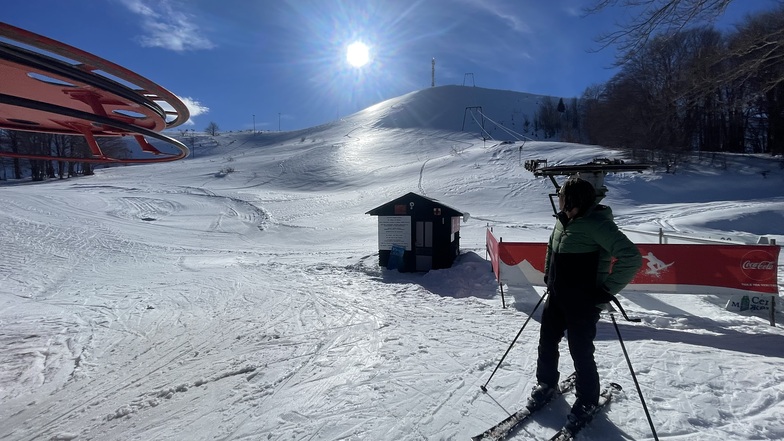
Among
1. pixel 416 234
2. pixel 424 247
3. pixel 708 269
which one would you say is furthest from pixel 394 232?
pixel 708 269

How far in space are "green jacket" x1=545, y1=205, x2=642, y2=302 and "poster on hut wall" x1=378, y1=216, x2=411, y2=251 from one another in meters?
9.01

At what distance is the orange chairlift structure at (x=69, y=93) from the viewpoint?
2.13 metres

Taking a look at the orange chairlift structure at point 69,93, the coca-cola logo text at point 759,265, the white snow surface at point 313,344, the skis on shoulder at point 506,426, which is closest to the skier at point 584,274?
the skis on shoulder at point 506,426

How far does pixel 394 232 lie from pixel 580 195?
31.1 feet

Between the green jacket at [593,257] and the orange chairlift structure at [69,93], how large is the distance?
11.2ft

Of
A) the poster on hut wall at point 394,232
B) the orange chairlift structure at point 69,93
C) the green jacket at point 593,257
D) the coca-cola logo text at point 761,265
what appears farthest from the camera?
the poster on hut wall at point 394,232

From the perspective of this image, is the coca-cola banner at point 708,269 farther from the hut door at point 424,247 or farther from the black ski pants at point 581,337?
the hut door at point 424,247

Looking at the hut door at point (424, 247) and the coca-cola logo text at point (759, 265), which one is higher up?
the coca-cola logo text at point (759, 265)

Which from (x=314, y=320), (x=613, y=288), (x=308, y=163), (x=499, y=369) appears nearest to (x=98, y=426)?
(x=314, y=320)

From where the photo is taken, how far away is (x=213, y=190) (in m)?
35.7

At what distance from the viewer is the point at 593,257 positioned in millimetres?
3207

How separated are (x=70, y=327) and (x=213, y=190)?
3013 centimetres

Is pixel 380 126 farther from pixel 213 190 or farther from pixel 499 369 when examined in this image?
pixel 499 369

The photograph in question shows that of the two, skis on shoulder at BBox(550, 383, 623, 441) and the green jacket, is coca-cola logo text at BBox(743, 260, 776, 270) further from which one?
the green jacket
